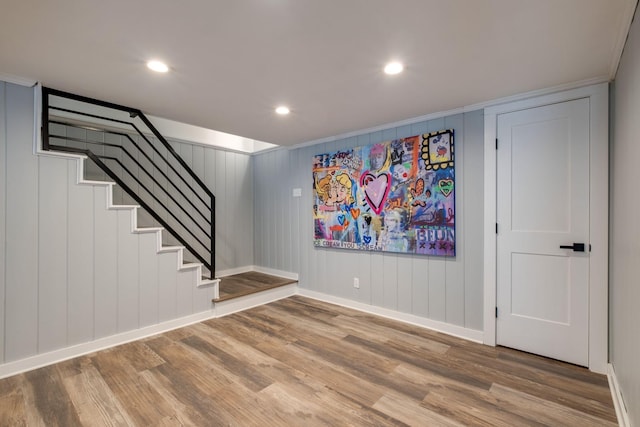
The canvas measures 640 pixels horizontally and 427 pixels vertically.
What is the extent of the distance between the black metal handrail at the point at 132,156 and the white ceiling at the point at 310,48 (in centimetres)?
29

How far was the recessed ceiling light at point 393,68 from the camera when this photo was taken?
2039 mm

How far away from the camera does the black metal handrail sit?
2.65m

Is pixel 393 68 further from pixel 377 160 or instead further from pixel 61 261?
pixel 61 261

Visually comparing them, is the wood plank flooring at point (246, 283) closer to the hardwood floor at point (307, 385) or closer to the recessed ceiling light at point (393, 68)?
the hardwood floor at point (307, 385)

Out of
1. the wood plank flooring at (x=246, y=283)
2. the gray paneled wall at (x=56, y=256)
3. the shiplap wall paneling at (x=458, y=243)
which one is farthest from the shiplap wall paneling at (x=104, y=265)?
the shiplap wall paneling at (x=458, y=243)

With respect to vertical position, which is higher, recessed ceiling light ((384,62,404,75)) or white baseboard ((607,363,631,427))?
recessed ceiling light ((384,62,404,75))

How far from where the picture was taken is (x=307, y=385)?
2115mm

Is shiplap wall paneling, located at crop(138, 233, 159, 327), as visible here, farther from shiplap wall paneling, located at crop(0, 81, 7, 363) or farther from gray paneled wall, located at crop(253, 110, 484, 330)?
gray paneled wall, located at crop(253, 110, 484, 330)

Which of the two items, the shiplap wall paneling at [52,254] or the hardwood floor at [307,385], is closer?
the hardwood floor at [307,385]

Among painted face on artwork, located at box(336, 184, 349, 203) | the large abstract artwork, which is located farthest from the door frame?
painted face on artwork, located at box(336, 184, 349, 203)

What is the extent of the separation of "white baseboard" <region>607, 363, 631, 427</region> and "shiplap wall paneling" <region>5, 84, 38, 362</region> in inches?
161

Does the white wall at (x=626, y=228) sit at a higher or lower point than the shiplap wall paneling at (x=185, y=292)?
higher

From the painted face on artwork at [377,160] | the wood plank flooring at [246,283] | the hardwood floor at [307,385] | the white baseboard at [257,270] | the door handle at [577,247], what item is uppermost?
the painted face on artwork at [377,160]

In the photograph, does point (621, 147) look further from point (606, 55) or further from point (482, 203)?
point (482, 203)
